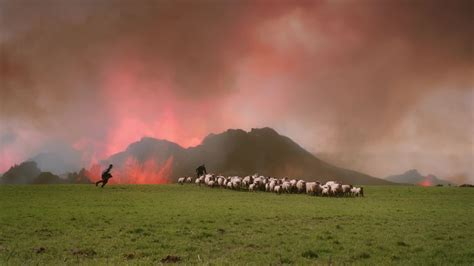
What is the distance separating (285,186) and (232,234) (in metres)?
31.0

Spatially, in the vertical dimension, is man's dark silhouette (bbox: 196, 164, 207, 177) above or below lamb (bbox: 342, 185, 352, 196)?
above

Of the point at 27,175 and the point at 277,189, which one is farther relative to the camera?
the point at 27,175

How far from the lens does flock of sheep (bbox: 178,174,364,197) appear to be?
50.2m

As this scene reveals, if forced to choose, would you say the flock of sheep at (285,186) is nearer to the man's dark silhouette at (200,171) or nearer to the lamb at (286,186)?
the lamb at (286,186)

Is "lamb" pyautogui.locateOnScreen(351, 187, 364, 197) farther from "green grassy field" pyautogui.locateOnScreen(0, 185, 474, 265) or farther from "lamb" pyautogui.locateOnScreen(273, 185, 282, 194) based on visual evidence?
"green grassy field" pyautogui.locateOnScreen(0, 185, 474, 265)

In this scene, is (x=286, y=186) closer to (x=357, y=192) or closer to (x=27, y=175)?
(x=357, y=192)

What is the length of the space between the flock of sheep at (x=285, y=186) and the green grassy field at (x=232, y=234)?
14287 millimetres

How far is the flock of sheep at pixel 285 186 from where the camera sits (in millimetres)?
50250

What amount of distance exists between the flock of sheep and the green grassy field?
14287 mm

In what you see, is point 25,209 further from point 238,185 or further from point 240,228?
point 238,185

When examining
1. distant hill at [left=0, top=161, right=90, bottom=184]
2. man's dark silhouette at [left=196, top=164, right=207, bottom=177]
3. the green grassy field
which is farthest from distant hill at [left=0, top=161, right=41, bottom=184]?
the green grassy field

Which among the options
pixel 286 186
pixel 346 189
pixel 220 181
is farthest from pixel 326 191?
pixel 220 181

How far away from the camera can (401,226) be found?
25.0 m

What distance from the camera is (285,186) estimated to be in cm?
5225
